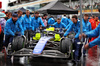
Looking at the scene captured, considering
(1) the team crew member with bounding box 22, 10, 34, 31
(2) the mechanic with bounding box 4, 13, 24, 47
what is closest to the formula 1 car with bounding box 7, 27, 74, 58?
(2) the mechanic with bounding box 4, 13, 24, 47

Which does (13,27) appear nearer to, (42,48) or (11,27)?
(11,27)

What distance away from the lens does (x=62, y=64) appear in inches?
362

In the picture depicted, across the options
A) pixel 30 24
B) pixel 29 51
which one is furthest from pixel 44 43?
pixel 30 24

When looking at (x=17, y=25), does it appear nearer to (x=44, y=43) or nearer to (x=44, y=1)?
(x=44, y=43)

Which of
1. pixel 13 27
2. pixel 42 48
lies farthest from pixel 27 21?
pixel 42 48

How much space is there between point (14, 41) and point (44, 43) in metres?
1.13

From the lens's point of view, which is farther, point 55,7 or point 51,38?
point 55,7

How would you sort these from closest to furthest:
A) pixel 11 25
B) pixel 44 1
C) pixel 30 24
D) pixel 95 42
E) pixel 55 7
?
pixel 95 42 → pixel 11 25 → pixel 30 24 → pixel 55 7 → pixel 44 1

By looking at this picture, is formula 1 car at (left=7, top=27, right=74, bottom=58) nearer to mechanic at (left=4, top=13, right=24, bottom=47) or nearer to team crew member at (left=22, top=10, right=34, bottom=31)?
mechanic at (left=4, top=13, right=24, bottom=47)

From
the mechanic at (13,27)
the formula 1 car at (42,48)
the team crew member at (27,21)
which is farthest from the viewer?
the team crew member at (27,21)

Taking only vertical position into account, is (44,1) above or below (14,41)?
below

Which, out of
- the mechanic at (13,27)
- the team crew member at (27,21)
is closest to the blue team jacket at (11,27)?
the mechanic at (13,27)

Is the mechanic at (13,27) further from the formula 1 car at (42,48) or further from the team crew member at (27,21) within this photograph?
the team crew member at (27,21)

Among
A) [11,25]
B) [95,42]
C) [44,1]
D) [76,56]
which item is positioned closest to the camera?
[95,42]
